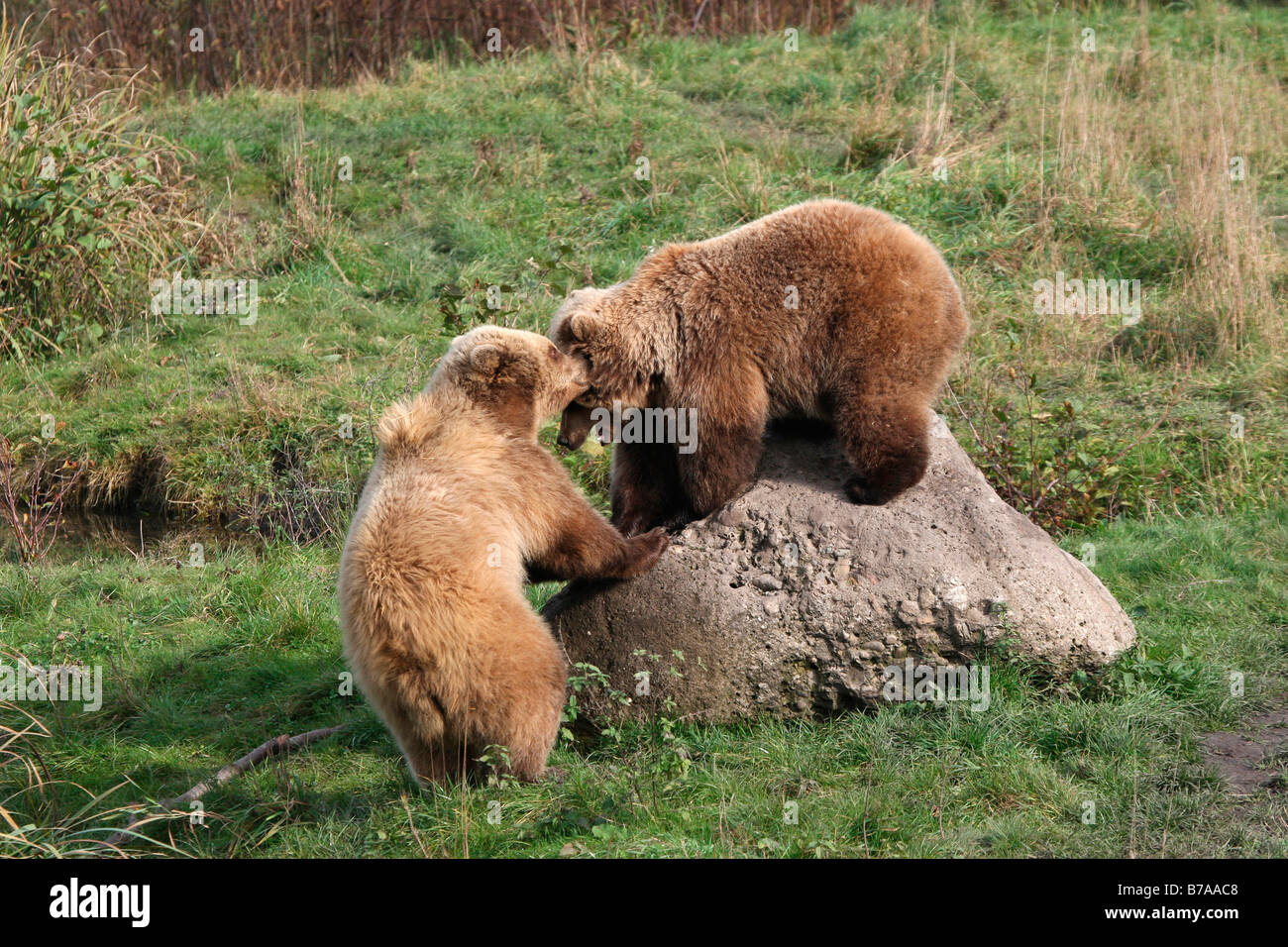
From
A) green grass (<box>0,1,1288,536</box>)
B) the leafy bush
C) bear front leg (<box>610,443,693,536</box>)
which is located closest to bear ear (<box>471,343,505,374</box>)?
bear front leg (<box>610,443,693,536</box>)

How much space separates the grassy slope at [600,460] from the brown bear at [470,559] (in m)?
0.36

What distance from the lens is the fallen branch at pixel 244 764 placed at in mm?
5512

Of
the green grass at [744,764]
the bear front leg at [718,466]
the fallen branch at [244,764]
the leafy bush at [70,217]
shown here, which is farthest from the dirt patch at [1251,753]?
the leafy bush at [70,217]

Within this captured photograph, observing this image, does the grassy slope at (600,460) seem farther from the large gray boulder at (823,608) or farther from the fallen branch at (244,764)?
the large gray boulder at (823,608)

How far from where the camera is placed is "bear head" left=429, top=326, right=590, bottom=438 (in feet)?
17.5

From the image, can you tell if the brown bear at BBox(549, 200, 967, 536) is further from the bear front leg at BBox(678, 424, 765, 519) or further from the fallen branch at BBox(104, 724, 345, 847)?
the fallen branch at BBox(104, 724, 345, 847)

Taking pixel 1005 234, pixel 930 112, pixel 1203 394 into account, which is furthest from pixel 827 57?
pixel 1203 394

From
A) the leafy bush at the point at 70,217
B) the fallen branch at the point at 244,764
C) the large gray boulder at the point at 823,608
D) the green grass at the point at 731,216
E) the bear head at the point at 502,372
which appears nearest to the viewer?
the bear head at the point at 502,372

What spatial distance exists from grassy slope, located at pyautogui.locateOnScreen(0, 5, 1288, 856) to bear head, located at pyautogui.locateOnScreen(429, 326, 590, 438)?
1.55m

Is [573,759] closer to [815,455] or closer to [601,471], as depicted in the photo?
[815,455]

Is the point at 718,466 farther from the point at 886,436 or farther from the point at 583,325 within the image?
the point at 583,325

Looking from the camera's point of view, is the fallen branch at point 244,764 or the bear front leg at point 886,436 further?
the bear front leg at point 886,436

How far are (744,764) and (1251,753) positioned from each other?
2.26 m

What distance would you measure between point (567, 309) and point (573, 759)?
2130mm
